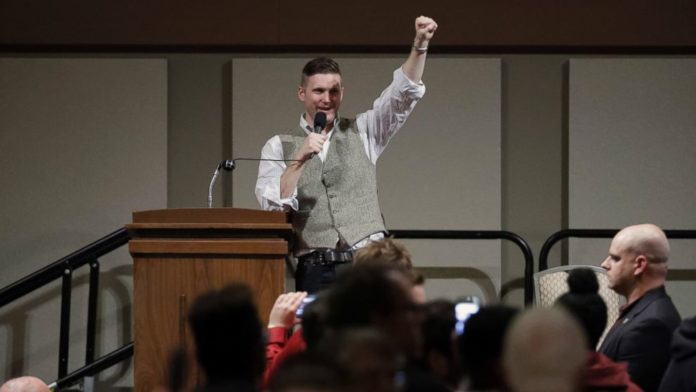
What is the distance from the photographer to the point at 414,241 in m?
5.59

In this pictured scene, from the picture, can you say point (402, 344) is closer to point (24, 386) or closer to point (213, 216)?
point (213, 216)

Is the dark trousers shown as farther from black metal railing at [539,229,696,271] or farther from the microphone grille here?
black metal railing at [539,229,696,271]

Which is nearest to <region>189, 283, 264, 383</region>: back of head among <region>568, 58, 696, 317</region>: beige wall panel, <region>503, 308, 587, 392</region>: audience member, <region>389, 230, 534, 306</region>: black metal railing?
<region>503, 308, 587, 392</region>: audience member

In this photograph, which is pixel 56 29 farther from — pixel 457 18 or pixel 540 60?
pixel 540 60

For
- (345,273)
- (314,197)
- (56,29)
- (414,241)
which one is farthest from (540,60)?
(345,273)

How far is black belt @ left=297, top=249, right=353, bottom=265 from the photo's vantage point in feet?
12.8

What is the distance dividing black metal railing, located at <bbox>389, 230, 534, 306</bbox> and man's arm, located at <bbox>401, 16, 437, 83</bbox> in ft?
4.87

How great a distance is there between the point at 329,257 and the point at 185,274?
56 centimetres

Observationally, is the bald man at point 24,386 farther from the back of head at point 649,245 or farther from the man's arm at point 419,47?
the back of head at point 649,245

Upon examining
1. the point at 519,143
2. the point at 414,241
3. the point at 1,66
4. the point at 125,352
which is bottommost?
the point at 125,352

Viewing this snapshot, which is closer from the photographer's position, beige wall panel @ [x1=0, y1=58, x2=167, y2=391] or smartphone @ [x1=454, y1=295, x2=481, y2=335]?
smartphone @ [x1=454, y1=295, x2=481, y2=335]

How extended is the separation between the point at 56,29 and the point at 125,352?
5.76ft

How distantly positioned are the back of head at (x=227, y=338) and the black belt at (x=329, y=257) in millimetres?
1959

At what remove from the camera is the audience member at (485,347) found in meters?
1.85
